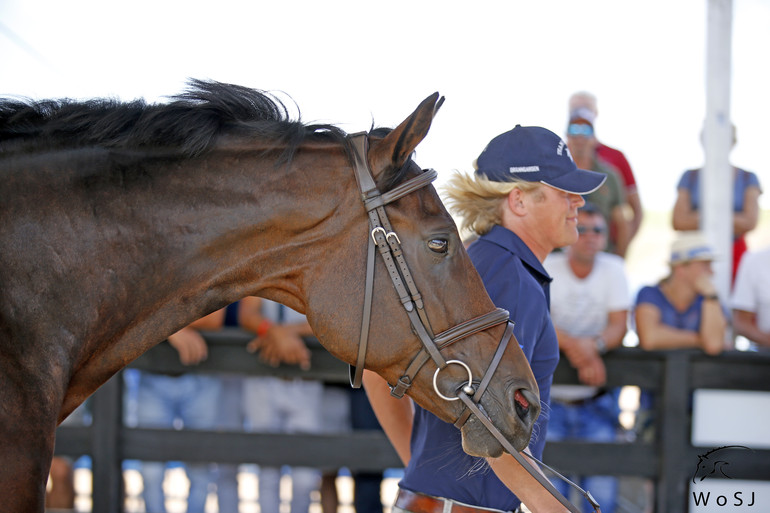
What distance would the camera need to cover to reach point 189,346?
13.5 ft

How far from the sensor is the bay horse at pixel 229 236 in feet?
5.61

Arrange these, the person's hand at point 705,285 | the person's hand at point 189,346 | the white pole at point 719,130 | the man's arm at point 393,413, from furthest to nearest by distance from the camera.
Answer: the white pole at point 719,130
the person's hand at point 705,285
the person's hand at point 189,346
the man's arm at point 393,413

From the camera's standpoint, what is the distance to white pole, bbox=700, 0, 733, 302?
486 centimetres

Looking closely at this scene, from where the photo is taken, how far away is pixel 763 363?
430 centimetres

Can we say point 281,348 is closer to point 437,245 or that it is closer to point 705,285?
point 437,245

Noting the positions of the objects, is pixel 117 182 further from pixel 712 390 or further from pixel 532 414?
pixel 712 390

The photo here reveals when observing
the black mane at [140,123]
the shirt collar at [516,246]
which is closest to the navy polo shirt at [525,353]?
the shirt collar at [516,246]

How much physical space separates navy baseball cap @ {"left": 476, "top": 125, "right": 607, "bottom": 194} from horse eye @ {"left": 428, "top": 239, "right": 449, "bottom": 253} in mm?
528

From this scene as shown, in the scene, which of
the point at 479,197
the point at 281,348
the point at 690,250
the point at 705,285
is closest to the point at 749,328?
the point at 705,285

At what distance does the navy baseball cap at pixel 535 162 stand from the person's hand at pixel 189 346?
8.04ft

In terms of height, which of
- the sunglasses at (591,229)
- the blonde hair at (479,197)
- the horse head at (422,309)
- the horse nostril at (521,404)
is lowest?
the horse nostril at (521,404)

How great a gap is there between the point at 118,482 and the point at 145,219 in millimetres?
2988

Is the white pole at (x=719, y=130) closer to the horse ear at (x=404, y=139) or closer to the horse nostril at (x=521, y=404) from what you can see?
the horse nostril at (x=521, y=404)

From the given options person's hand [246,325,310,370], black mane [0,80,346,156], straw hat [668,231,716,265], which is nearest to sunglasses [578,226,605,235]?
straw hat [668,231,716,265]
